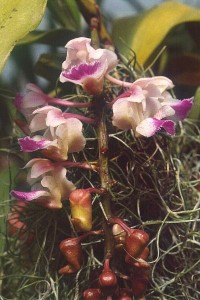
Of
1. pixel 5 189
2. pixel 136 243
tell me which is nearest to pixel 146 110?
pixel 136 243

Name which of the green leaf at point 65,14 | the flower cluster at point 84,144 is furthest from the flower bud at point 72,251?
the green leaf at point 65,14

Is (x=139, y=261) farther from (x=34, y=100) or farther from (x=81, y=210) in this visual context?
(x=34, y=100)

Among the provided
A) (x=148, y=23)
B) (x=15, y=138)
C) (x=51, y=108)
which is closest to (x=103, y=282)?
(x=51, y=108)

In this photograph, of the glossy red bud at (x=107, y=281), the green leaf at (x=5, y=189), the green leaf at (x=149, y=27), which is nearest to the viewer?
the glossy red bud at (x=107, y=281)

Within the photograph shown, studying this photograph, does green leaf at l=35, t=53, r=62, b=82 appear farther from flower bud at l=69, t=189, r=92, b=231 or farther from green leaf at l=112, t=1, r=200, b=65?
flower bud at l=69, t=189, r=92, b=231

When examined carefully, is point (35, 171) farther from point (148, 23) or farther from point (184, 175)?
point (148, 23)

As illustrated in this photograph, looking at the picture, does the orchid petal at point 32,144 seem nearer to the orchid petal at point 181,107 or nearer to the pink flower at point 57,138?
the pink flower at point 57,138
